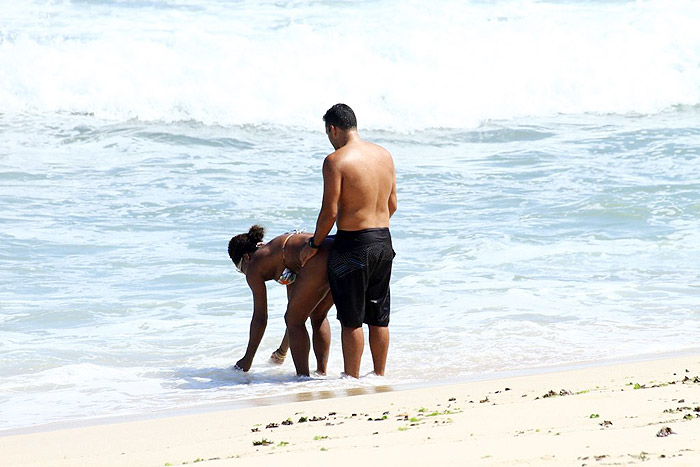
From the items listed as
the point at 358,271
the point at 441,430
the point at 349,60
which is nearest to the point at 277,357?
the point at 358,271

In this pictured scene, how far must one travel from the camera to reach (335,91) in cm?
1847

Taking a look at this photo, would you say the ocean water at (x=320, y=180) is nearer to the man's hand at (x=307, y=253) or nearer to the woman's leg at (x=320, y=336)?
the woman's leg at (x=320, y=336)

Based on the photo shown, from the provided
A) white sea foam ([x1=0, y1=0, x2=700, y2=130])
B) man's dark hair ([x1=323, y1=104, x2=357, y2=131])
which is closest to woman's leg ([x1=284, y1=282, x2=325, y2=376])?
man's dark hair ([x1=323, y1=104, x2=357, y2=131])

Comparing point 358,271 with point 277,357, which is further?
point 277,357

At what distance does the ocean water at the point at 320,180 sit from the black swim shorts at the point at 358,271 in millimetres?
425

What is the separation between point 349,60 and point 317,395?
14.5 meters

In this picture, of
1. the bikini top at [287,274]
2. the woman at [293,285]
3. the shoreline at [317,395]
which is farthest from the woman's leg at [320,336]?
the shoreline at [317,395]

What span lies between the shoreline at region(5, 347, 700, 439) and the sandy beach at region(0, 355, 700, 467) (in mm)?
142

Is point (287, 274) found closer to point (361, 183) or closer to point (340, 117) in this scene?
point (361, 183)

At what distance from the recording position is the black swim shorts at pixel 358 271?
5.59m

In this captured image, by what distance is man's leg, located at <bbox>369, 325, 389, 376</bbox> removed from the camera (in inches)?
229

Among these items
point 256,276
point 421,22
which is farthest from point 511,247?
point 421,22

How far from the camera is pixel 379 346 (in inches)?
230

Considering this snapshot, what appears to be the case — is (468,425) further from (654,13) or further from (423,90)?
(654,13)
